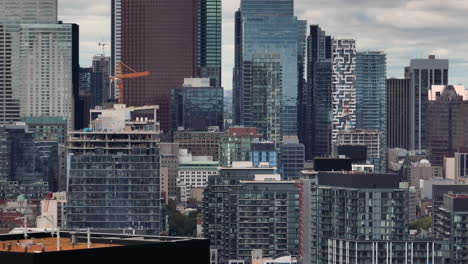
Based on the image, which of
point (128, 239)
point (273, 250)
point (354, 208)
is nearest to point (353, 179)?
point (354, 208)

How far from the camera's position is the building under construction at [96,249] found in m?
49.7

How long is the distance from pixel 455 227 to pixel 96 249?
10033cm

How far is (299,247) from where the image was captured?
622ft

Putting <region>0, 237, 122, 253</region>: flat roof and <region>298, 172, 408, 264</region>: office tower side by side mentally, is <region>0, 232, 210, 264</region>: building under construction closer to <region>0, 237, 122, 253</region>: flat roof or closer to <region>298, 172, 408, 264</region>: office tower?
<region>0, 237, 122, 253</region>: flat roof

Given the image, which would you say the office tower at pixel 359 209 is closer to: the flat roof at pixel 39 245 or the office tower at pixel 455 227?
the office tower at pixel 455 227

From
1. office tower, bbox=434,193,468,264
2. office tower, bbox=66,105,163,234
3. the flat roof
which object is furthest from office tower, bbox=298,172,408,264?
the flat roof

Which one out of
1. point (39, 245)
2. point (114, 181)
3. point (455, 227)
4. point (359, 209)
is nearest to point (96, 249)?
point (39, 245)

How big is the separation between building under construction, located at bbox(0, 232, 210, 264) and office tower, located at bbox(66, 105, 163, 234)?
124 meters

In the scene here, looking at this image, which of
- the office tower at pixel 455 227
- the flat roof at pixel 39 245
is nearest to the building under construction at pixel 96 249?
the flat roof at pixel 39 245

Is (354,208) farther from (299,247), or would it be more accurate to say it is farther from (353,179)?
(299,247)

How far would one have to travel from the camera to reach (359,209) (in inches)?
5748

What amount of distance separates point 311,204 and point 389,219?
66.8 ft

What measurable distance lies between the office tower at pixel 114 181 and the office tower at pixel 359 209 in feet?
98.1

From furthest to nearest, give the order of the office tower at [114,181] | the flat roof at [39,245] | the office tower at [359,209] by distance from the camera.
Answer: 1. the office tower at [114,181]
2. the office tower at [359,209]
3. the flat roof at [39,245]
